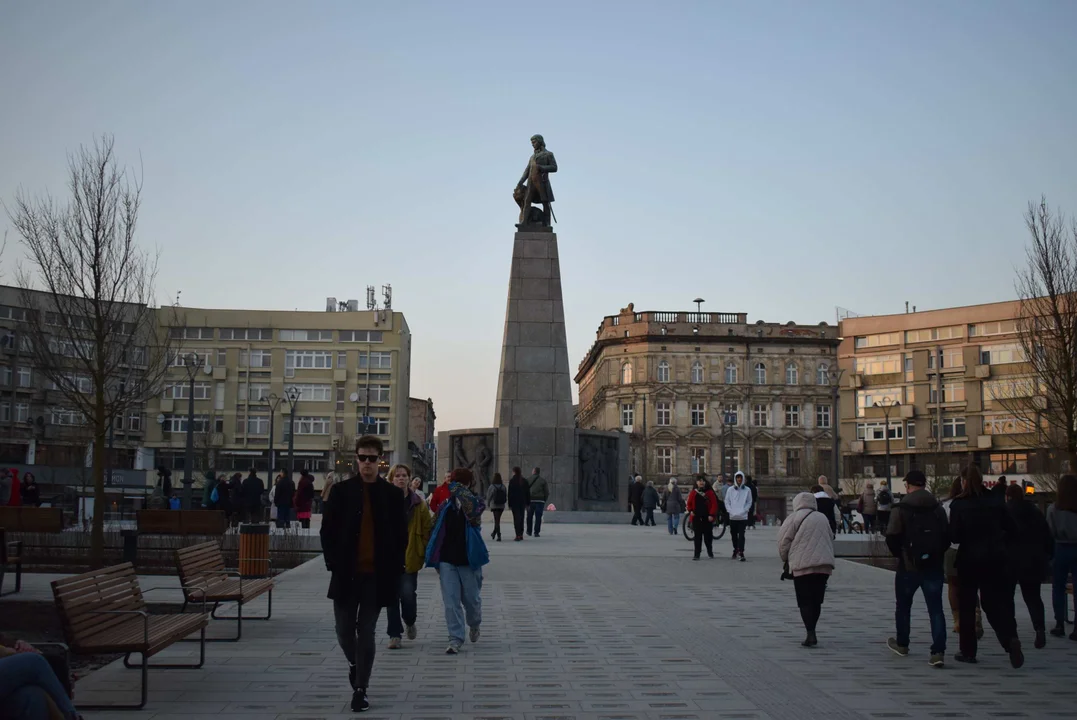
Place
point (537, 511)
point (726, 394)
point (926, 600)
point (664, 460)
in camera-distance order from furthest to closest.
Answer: point (726, 394) → point (664, 460) → point (537, 511) → point (926, 600)

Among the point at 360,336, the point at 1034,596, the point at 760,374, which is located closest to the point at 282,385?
the point at 360,336

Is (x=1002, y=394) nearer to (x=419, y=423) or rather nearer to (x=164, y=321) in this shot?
(x=164, y=321)

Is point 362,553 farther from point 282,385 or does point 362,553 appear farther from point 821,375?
point 821,375

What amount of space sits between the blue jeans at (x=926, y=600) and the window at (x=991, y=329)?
71267 millimetres

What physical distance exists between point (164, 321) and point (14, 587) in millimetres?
68053

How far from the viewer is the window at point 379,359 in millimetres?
82438

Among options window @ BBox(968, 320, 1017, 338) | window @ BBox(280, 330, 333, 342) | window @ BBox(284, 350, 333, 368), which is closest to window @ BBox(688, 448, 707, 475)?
window @ BBox(968, 320, 1017, 338)

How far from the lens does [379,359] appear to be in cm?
8250

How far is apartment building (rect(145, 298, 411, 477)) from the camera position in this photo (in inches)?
3145

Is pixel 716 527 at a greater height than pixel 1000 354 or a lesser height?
lesser

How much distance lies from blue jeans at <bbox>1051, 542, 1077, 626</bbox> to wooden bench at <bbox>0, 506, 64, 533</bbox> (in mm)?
14941

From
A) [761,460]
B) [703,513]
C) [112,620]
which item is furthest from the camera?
[761,460]

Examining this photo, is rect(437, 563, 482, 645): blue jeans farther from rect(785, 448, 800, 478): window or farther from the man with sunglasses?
rect(785, 448, 800, 478): window

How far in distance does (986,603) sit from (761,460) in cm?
8711
